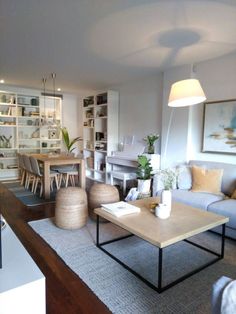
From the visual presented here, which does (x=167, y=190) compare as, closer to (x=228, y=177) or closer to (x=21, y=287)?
(x=228, y=177)

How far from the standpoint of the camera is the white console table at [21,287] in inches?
37.7

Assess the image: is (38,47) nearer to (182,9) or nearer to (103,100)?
(182,9)

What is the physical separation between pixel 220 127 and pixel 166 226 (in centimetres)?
217

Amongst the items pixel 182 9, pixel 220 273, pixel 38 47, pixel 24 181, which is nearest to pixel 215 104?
pixel 182 9

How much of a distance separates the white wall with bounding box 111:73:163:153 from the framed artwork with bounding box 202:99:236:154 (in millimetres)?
1099

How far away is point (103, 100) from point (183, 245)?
411 cm

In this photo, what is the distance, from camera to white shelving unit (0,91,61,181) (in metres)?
6.01

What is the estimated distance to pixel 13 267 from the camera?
110 centimetres

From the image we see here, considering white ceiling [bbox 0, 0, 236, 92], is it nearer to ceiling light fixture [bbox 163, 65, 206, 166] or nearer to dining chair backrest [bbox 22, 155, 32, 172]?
ceiling light fixture [bbox 163, 65, 206, 166]

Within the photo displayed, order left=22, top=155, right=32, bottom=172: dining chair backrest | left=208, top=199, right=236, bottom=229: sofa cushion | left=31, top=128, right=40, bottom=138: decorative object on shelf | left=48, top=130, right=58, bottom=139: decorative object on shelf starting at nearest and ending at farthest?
left=208, top=199, right=236, bottom=229: sofa cushion, left=22, top=155, right=32, bottom=172: dining chair backrest, left=31, top=128, right=40, bottom=138: decorative object on shelf, left=48, top=130, right=58, bottom=139: decorative object on shelf

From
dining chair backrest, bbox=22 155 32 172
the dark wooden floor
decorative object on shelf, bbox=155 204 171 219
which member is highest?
dining chair backrest, bbox=22 155 32 172

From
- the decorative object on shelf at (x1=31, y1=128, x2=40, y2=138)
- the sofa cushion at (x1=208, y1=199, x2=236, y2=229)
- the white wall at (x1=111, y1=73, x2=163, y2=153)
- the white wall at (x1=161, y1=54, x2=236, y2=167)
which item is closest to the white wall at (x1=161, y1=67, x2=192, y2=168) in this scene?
the white wall at (x1=161, y1=54, x2=236, y2=167)

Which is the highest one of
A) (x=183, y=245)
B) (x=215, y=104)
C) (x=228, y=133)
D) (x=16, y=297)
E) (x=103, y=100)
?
(x=103, y=100)

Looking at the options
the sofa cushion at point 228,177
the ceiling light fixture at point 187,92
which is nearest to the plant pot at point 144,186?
the sofa cushion at point 228,177
